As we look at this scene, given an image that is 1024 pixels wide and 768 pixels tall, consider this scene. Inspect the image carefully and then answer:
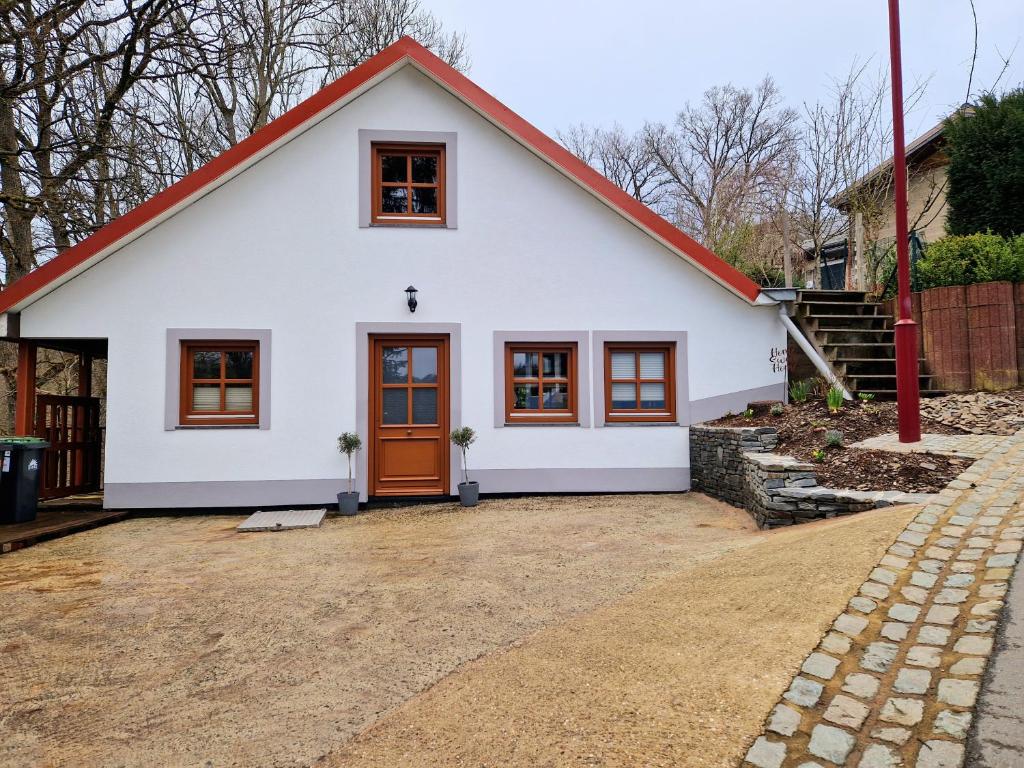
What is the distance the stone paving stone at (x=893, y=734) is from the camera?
242 centimetres

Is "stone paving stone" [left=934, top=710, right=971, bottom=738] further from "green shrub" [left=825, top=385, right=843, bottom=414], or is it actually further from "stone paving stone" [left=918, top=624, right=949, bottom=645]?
"green shrub" [left=825, top=385, right=843, bottom=414]

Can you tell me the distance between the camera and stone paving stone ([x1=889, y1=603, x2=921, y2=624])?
3.36 meters

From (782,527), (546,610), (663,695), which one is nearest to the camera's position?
(663,695)

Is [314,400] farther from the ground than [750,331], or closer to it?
closer to it

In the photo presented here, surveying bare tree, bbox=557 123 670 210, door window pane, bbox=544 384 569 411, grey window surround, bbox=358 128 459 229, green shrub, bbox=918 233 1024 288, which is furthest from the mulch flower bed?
bare tree, bbox=557 123 670 210

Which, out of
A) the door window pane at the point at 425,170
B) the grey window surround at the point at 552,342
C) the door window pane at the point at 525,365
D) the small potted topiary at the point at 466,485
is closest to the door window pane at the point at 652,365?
the grey window surround at the point at 552,342

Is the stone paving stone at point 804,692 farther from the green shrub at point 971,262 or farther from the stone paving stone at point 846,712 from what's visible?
the green shrub at point 971,262

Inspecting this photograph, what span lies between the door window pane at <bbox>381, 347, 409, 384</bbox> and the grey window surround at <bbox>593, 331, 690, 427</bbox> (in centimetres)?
253

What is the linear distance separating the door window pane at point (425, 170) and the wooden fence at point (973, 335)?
6.65 meters

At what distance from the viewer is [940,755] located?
2.31 metres

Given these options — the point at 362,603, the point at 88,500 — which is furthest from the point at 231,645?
the point at 88,500

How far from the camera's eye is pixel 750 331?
8898 millimetres

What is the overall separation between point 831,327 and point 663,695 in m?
7.79

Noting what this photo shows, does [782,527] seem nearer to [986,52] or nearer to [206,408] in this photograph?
[206,408]
